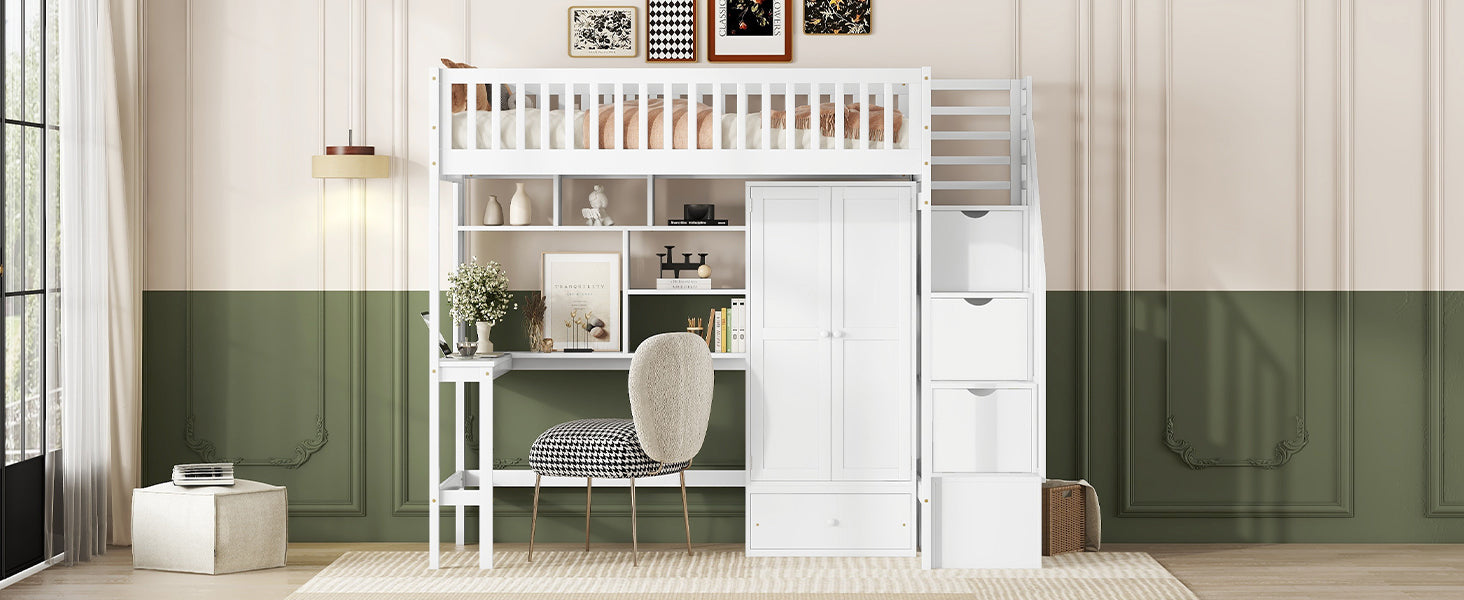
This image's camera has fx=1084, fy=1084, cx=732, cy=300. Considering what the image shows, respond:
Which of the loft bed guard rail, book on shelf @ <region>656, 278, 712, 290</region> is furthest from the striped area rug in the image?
the loft bed guard rail

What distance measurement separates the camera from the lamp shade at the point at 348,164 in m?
4.62

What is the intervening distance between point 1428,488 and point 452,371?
4.24 meters

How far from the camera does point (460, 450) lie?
4.60m

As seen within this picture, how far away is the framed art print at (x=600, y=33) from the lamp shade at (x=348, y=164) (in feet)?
3.22

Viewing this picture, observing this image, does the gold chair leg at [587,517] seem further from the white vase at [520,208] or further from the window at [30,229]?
the window at [30,229]

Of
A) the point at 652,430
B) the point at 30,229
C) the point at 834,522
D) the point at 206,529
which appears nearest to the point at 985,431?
the point at 834,522

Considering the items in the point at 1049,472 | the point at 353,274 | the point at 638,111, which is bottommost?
the point at 1049,472

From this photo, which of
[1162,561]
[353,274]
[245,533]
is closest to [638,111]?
[353,274]

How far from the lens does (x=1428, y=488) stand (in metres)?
4.77

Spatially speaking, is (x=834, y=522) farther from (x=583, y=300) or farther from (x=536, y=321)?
(x=536, y=321)

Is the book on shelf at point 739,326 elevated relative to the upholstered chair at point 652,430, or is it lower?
elevated

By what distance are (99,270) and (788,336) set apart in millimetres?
2817

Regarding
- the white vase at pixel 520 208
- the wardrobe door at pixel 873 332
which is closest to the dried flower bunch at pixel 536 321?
the white vase at pixel 520 208

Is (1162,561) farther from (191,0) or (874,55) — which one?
(191,0)
